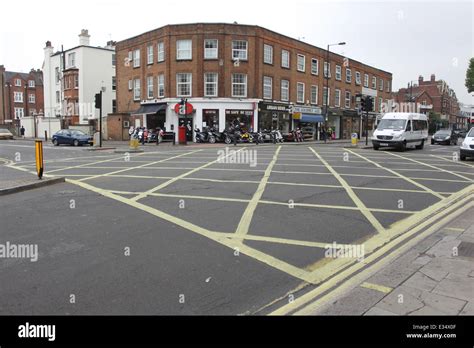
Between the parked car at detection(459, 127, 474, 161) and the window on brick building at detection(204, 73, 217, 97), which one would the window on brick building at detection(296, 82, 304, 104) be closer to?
the window on brick building at detection(204, 73, 217, 97)

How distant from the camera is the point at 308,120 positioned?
141ft

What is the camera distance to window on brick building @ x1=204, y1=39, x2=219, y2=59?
35969 mm

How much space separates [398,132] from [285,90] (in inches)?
702

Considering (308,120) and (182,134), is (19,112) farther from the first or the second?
(308,120)

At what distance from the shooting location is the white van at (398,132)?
957 inches

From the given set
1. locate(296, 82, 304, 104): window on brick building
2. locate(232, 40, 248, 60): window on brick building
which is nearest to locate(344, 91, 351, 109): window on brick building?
locate(296, 82, 304, 104): window on brick building

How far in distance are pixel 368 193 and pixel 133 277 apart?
672cm

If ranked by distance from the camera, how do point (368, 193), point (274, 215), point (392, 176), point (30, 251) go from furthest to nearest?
point (392, 176)
point (368, 193)
point (274, 215)
point (30, 251)

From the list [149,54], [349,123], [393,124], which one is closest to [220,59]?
[149,54]

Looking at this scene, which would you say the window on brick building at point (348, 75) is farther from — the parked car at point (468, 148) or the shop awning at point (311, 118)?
the parked car at point (468, 148)
